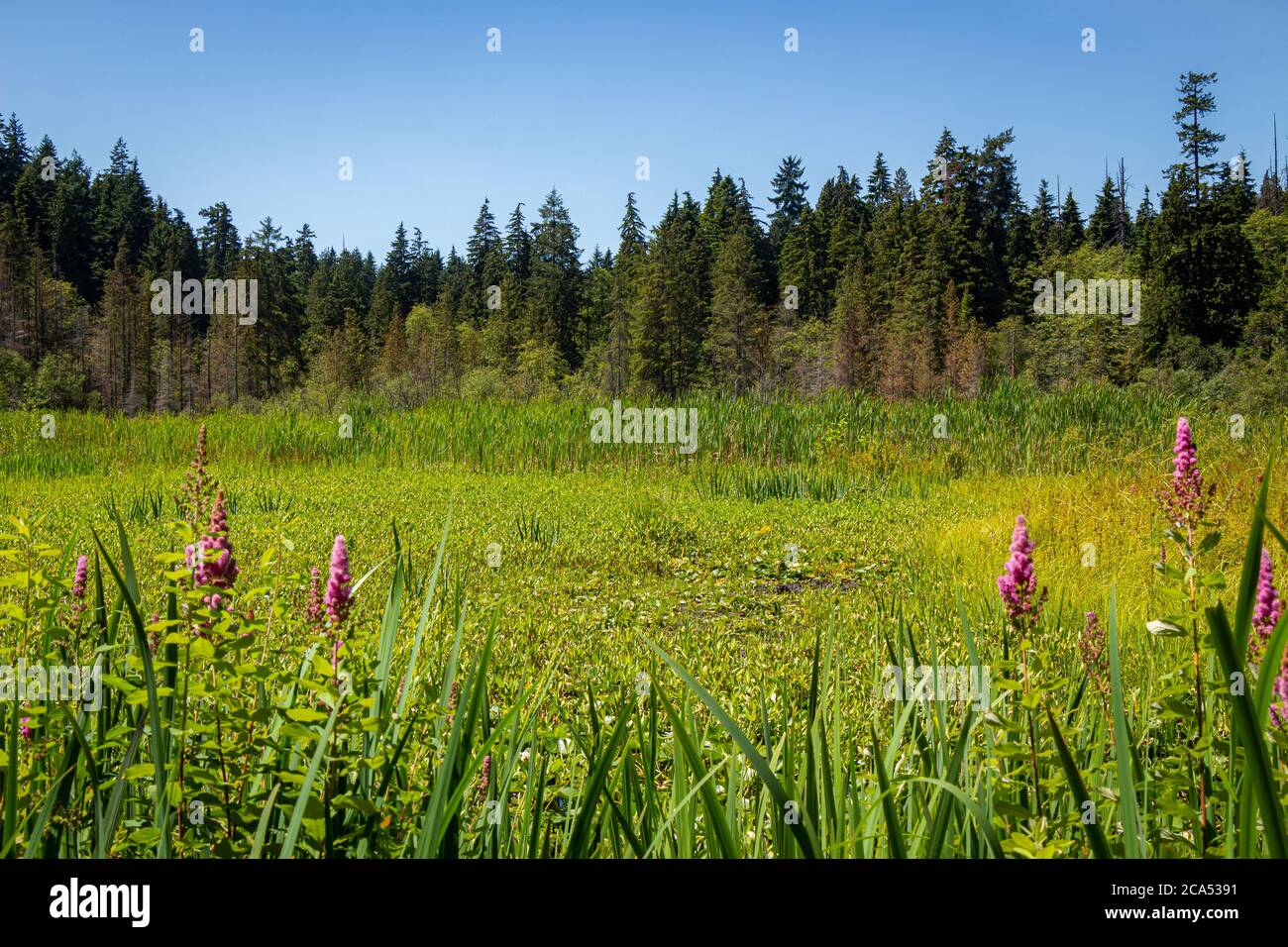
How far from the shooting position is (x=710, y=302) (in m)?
52.2

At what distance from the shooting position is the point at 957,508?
8570 millimetres

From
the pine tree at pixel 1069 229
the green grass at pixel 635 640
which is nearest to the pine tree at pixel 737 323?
the pine tree at pixel 1069 229

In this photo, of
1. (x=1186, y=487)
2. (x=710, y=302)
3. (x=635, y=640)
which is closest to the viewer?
(x=1186, y=487)

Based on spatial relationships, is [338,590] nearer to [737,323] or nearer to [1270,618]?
[1270,618]

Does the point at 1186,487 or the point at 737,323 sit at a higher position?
the point at 737,323

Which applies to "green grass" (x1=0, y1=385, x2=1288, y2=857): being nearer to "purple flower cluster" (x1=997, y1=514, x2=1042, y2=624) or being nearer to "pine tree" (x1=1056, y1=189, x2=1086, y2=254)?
"purple flower cluster" (x1=997, y1=514, x2=1042, y2=624)

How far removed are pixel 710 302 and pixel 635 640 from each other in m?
49.1

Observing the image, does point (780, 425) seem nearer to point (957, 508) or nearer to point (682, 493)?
point (682, 493)

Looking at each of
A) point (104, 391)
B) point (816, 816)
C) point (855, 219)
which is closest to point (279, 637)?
point (816, 816)

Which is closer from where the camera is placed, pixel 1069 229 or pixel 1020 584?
pixel 1020 584

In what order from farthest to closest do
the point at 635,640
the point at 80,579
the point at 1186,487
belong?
Result: the point at 635,640, the point at 80,579, the point at 1186,487

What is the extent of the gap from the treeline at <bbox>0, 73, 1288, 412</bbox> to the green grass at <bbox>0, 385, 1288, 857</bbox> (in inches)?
702

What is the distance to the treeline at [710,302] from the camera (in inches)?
1448

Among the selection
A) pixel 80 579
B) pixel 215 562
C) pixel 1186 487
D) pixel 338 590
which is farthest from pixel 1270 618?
pixel 80 579
